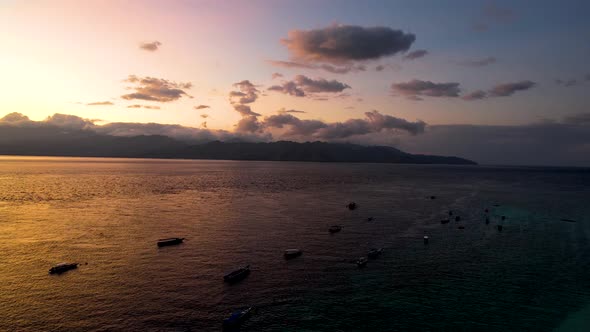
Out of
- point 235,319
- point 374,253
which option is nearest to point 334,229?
point 374,253

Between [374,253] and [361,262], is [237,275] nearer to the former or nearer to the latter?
[361,262]

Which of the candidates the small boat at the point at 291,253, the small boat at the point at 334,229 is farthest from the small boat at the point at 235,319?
the small boat at the point at 334,229

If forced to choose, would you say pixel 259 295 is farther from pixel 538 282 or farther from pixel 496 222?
pixel 496 222

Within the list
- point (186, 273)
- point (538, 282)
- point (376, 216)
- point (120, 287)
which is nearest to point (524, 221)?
point (376, 216)

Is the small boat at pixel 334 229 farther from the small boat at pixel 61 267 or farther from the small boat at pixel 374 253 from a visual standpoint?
the small boat at pixel 61 267

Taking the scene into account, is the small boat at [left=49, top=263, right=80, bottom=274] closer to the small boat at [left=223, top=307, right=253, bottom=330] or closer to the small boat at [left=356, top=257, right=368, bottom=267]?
the small boat at [left=223, top=307, right=253, bottom=330]
